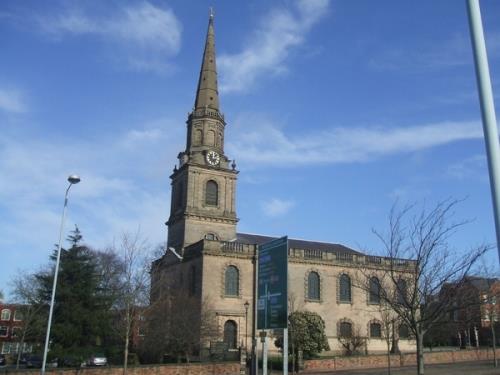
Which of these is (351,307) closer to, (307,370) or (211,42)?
(307,370)

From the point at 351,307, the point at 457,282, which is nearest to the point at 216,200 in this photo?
the point at 351,307

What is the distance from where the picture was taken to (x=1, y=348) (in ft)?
246

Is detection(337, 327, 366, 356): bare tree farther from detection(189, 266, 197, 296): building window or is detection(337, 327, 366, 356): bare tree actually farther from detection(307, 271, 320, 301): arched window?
detection(189, 266, 197, 296): building window

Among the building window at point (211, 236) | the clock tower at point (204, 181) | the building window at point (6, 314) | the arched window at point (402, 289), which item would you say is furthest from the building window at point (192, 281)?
the building window at point (6, 314)

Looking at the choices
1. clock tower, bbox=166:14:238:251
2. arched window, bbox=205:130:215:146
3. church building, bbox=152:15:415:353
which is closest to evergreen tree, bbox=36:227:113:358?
church building, bbox=152:15:415:353

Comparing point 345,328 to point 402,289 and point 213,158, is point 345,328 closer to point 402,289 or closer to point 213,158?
point 213,158

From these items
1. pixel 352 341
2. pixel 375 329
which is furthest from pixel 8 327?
pixel 375 329

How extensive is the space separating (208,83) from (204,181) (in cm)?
1134

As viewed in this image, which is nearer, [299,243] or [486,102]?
[486,102]

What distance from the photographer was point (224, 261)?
47.5 meters

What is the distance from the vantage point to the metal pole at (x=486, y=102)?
6.71 m

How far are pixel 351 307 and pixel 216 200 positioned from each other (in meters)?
17.3

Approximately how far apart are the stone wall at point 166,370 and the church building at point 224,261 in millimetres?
10667

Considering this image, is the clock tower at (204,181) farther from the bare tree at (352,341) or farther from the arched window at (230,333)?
the bare tree at (352,341)
